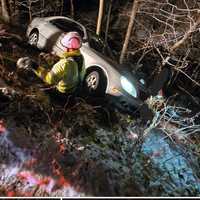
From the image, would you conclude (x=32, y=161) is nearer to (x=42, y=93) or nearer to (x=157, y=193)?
(x=42, y=93)

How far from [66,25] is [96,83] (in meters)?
2.84

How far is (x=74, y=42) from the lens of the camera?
698 cm

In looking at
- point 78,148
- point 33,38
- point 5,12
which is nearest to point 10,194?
point 78,148

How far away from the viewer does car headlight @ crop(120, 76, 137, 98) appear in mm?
8367

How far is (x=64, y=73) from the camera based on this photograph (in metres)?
6.86

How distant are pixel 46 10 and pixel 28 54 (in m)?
7.29

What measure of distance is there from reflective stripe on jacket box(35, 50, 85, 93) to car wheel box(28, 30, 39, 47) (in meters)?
3.39

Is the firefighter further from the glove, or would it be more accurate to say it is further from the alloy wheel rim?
the alloy wheel rim

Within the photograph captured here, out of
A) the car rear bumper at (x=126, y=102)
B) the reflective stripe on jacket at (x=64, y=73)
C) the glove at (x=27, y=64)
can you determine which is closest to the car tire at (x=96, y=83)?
the car rear bumper at (x=126, y=102)

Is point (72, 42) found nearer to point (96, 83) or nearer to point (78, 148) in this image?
point (96, 83)

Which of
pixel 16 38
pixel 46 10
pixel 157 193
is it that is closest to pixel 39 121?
pixel 157 193

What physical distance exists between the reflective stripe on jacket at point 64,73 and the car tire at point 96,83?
51.4 inches

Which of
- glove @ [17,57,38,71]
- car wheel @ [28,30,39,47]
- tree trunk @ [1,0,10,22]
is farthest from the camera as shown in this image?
tree trunk @ [1,0,10,22]

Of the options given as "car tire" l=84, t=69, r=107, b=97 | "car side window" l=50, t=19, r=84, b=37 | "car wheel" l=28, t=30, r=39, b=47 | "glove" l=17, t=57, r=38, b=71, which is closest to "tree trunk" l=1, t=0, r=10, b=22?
"car wheel" l=28, t=30, r=39, b=47
